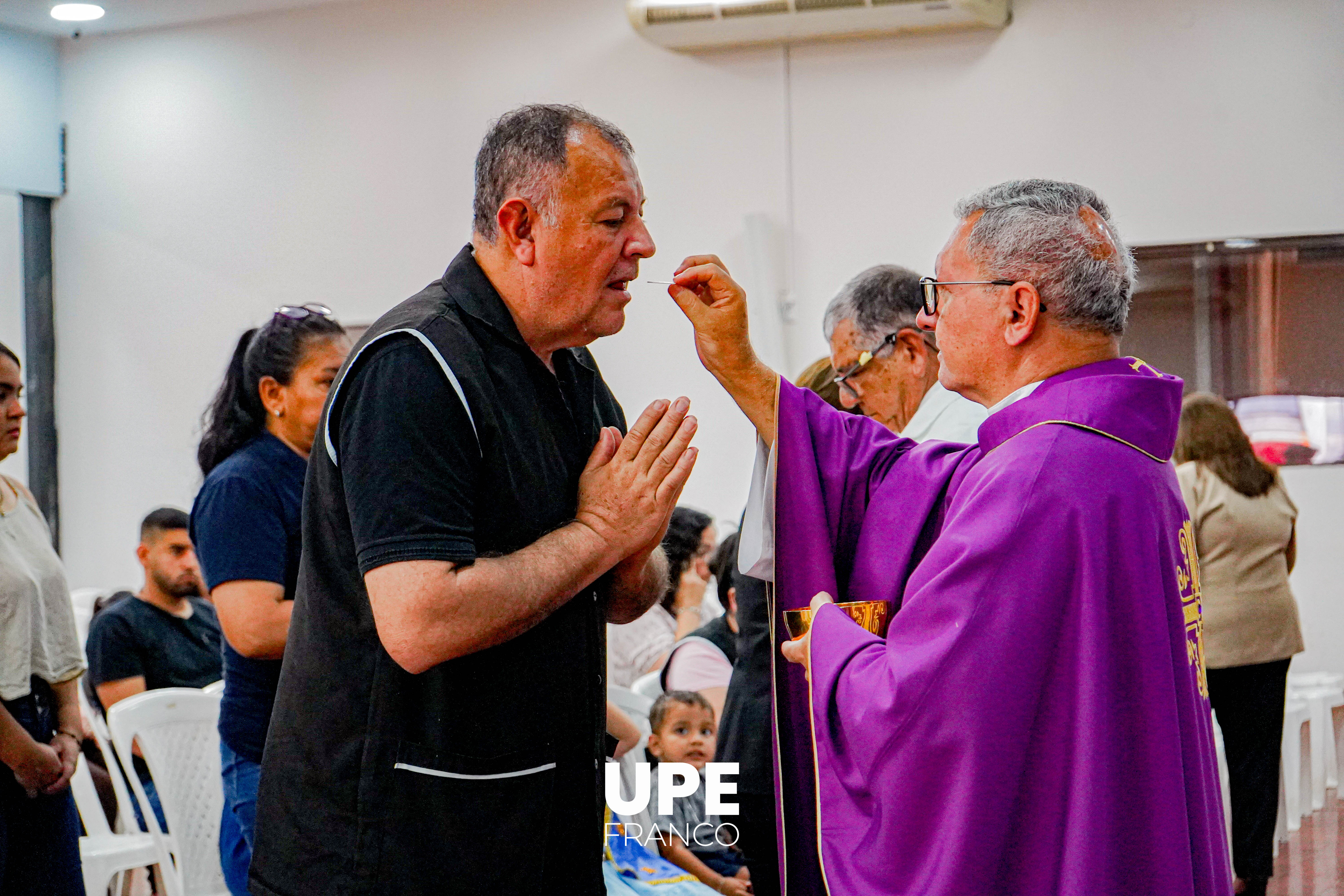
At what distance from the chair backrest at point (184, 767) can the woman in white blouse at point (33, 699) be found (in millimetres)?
456

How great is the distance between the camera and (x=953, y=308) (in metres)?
1.67

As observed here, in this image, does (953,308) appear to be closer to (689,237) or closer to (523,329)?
(523,329)

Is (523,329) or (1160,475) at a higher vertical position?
(523,329)

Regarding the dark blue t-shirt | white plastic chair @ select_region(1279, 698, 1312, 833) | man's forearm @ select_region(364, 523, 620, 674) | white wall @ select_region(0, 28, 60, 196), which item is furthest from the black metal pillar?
man's forearm @ select_region(364, 523, 620, 674)

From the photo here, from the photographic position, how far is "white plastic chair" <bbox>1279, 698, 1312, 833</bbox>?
16.0 feet

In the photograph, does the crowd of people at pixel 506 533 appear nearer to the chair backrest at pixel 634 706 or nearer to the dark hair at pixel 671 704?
the dark hair at pixel 671 704

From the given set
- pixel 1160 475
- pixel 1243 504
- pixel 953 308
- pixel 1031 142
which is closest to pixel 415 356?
pixel 953 308

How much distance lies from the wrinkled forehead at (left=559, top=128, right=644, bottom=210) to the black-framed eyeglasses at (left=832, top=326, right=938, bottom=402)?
986 mm

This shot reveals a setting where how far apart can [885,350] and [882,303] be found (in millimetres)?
91

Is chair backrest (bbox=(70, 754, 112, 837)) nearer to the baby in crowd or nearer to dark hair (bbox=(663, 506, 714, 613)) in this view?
the baby in crowd

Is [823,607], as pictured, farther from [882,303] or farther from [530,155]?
[882,303]

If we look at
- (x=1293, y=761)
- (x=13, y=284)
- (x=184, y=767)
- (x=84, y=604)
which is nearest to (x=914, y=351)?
(x=184, y=767)

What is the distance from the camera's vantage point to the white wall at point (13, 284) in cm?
727

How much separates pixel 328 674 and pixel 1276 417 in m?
5.20
